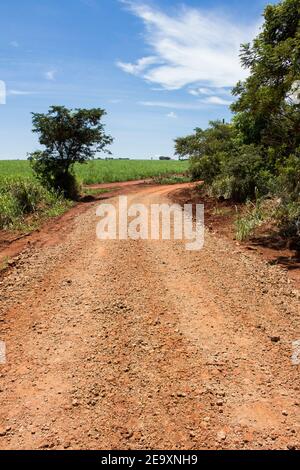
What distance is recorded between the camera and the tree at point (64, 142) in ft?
71.2

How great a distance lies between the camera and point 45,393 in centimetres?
432

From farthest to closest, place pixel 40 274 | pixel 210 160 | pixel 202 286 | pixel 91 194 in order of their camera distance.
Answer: pixel 91 194 < pixel 210 160 < pixel 40 274 < pixel 202 286

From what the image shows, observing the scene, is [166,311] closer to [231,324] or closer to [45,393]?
[231,324]

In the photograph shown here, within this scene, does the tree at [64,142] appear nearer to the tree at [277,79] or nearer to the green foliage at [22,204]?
the green foliage at [22,204]

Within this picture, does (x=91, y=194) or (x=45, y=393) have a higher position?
(x=91, y=194)

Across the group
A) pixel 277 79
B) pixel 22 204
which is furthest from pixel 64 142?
pixel 277 79

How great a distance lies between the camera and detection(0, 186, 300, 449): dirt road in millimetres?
3746

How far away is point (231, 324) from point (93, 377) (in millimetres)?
2300

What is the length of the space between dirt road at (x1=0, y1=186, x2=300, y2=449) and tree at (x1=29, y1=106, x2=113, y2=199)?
14576 mm

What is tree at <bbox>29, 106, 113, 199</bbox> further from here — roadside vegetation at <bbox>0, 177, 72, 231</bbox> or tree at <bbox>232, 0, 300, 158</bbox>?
tree at <bbox>232, 0, 300, 158</bbox>

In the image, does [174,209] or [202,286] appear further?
[174,209]

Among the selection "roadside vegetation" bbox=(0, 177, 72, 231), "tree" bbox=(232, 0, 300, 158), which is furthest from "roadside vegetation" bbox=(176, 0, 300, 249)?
"roadside vegetation" bbox=(0, 177, 72, 231)

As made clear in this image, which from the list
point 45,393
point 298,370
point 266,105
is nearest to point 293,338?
point 298,370

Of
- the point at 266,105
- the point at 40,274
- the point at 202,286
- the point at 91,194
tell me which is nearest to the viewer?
the point at 202,286
